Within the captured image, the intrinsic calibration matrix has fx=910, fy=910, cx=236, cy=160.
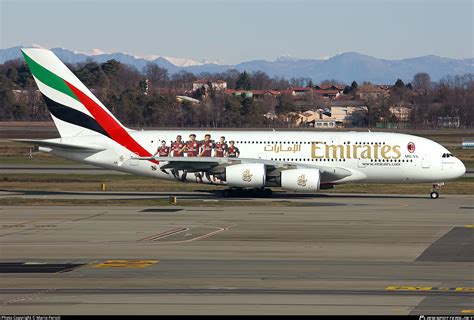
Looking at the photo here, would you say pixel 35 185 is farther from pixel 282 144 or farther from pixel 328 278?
pixel 328 278

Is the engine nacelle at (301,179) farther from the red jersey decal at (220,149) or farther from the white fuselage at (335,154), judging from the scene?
the red jersey decal at (220,149)

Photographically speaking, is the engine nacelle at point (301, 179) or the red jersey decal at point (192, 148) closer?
the engine nacelle at point (301, 179)

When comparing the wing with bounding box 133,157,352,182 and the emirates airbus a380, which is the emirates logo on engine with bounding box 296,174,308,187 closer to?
the wing with bounding box 133,157,352,182

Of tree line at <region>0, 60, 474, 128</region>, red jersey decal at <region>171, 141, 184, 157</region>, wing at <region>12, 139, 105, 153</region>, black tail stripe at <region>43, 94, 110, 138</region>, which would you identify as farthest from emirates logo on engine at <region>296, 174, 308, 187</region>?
tree line at <region>0, 60, 474, 128</region>

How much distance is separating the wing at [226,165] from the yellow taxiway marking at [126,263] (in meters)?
21.5

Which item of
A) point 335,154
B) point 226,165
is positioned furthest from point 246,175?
point 335,154

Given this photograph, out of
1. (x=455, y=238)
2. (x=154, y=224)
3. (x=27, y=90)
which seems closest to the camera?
(x=455, y=238)

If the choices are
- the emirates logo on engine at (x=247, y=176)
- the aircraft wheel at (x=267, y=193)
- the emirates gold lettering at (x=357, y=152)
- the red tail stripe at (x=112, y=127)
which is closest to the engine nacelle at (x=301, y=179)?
the emirates logo on engine at (x=247, y=176)

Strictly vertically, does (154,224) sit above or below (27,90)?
below

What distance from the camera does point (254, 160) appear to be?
50.7 m

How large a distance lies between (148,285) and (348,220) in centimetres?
1697

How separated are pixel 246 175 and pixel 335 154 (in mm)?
5369

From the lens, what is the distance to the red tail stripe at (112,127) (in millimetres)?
51062

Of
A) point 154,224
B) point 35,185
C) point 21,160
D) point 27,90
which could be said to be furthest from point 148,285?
point 27,90
